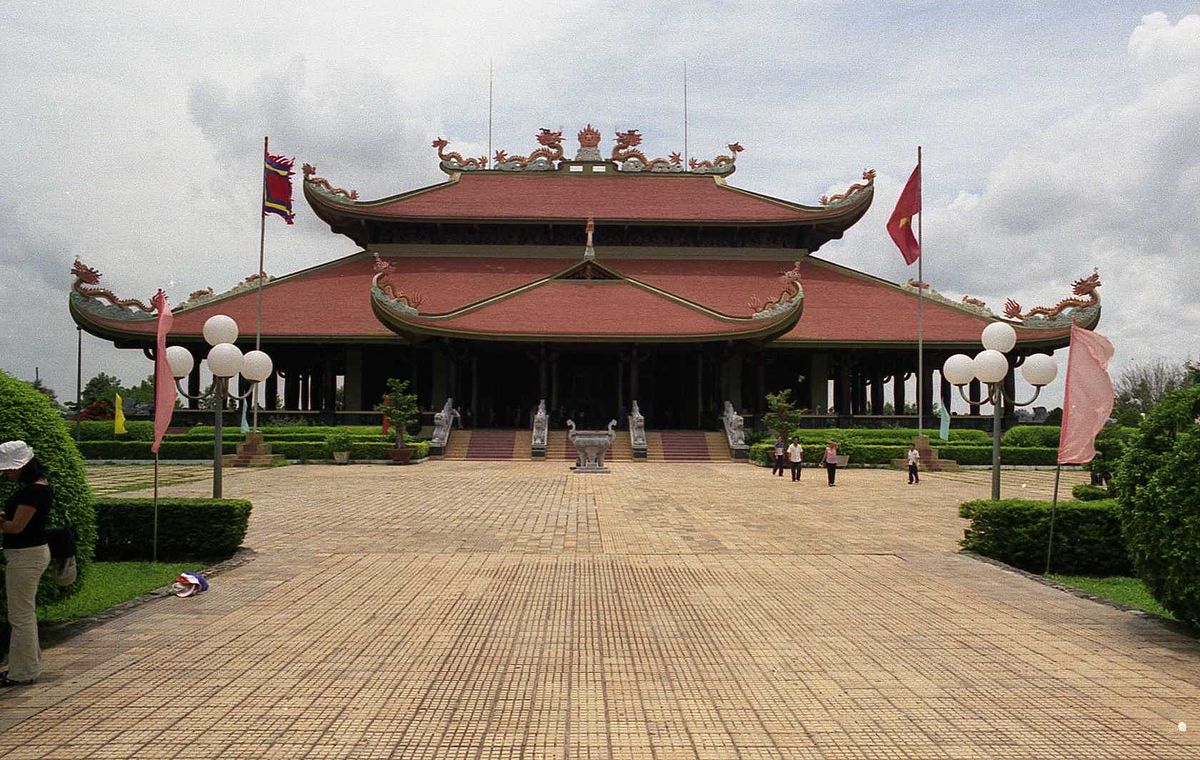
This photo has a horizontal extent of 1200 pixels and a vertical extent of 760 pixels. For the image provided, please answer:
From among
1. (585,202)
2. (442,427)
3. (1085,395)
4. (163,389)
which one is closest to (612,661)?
(1085,395)

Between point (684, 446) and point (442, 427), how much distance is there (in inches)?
347

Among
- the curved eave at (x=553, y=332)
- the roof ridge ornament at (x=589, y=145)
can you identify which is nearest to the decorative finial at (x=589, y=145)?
the roof ridge ornament at (x=589, y=145)

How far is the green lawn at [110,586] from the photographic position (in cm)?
690

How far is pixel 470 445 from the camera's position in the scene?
29250mm

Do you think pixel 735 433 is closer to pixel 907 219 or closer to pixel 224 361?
pixel 907 219

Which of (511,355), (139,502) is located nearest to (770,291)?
(511,355)

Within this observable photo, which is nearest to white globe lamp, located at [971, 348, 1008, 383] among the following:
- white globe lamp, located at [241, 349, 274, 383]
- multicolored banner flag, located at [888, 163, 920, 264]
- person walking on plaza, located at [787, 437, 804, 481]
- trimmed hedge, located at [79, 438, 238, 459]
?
person walking on plaza, located at [787, 437, 804, 481]

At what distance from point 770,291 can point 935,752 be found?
3233cm

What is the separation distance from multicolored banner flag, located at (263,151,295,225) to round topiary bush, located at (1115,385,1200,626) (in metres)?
27.8

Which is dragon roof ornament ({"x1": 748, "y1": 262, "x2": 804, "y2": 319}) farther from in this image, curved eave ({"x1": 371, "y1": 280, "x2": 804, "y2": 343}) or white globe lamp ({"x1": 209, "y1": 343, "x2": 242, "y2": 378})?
white globe lamp ({"x1": 209, "y1": 343, "x2": 242, "y2": 378})

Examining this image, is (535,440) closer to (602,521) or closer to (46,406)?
(602,521)

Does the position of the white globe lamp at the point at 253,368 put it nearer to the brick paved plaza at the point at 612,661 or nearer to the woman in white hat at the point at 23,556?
the brick paved plaza at the point at 612,661

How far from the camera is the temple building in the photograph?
31.0 meters

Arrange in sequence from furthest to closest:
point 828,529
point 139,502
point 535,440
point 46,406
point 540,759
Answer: point 535,440 → point 828,529 → point 139,502 → point 46,406 → point 540,759
